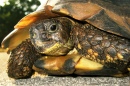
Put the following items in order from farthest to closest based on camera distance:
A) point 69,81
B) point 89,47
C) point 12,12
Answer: point 12,12 → point 69,81 → point 89,47

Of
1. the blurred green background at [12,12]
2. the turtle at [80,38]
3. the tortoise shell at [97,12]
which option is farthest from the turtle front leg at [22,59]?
the blurred green background at [12,12]

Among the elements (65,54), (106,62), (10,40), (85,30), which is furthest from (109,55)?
(10,40)

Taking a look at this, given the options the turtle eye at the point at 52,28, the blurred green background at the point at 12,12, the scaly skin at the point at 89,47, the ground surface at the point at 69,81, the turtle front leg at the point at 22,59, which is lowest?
the blurred green background at the point at 12,12

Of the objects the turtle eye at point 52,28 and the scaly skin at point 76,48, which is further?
the turtle eye at point 52,28

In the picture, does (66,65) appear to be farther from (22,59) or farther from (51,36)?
(22,59)

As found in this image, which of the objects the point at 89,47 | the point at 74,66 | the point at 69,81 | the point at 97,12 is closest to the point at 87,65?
the point at 74,66

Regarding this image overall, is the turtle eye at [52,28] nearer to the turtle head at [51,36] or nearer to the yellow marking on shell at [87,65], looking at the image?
the turtle head at [51,36]

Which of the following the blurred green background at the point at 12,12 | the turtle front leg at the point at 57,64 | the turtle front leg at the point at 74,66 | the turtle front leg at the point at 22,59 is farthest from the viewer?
the blurred green background at the point at 12,12

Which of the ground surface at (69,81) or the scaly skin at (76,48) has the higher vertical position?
the scaly skin at (76,48)
